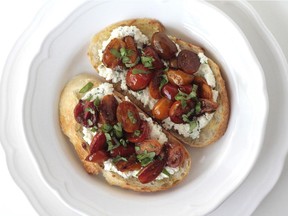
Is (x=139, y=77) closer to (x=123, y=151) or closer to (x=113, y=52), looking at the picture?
(x=113, y=52)

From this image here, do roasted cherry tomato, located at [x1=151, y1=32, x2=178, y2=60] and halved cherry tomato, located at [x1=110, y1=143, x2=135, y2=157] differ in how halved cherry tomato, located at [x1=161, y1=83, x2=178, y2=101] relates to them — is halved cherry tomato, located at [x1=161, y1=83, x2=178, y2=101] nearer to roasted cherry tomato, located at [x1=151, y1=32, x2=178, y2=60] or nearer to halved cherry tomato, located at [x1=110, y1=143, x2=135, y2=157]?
roasted cherry tomato, located at [x1=151, y1=32, x2=178, y2=60]

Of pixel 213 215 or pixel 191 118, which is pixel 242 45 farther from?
pixel 213 215

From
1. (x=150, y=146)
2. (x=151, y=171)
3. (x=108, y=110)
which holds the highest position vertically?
(x=108, y=110)

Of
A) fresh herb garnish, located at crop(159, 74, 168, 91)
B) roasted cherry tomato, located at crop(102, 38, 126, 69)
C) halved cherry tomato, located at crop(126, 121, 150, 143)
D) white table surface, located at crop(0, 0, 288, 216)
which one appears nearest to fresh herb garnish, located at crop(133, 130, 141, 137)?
halved cherry tomato, located at crop(126, 121, 150, 143)

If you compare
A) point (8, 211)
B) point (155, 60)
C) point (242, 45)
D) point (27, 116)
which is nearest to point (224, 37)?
point (242, 45)

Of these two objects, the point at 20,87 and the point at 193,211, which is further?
the point at 20,87

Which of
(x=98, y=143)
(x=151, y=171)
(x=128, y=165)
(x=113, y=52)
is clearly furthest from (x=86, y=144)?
(x=113, y=52)

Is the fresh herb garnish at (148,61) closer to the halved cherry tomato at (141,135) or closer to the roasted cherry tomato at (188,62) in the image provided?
the roasted cherry tomato at (188,62)
